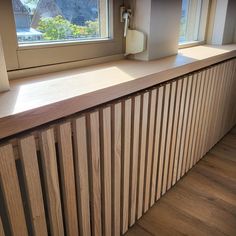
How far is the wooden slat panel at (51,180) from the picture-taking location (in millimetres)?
706

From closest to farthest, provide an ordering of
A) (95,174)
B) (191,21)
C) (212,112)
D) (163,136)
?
(95,174)
(163,136)
(212,112)
(191,21)

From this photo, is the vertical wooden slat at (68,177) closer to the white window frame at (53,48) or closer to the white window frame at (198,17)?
the white window frame at (53,48)

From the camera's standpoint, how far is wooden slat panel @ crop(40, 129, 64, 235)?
71 centimetres

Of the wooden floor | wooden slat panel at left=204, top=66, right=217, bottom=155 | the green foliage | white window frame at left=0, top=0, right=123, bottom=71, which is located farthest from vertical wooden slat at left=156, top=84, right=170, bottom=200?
wooden slat panel at left=204, top=66, right=217, bottom=155

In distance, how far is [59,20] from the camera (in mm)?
1016

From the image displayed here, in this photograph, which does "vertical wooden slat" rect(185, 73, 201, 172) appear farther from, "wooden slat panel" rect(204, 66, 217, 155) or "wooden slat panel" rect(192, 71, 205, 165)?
"wooden slat panel" rect(204, 66, 217, 155)

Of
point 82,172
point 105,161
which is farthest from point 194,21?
point 82,172

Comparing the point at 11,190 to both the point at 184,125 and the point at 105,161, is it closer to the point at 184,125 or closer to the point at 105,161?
the point at 105,161

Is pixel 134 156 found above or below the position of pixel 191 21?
below

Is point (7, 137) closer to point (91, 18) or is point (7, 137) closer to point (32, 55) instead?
point (32, 55)

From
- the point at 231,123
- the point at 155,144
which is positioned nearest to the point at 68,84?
the point at 155,144

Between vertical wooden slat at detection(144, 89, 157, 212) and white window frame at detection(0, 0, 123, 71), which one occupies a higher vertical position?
white window frame at detection(0, 0, 123, 71)

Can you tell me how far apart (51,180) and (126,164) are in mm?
400

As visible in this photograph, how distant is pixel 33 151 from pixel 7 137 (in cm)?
8
